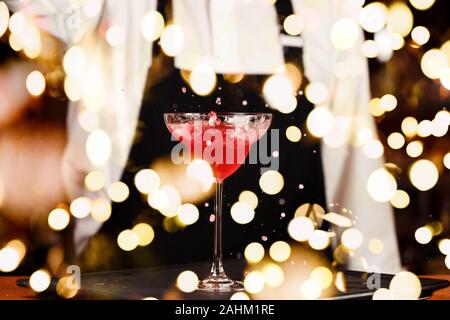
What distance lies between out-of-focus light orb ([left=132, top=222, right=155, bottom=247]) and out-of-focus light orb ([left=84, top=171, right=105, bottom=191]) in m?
0.14

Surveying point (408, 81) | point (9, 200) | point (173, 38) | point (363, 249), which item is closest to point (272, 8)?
point (173, 38)

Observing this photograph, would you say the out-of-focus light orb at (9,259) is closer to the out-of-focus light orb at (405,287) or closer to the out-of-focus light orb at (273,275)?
the out-of-focus light orb at (273,275)

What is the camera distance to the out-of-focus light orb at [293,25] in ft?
6.84

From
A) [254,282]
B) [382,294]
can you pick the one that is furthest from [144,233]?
[382,294]

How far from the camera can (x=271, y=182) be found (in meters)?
2.12

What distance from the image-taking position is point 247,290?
4.47ft

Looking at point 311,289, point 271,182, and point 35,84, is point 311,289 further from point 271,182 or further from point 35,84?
point 35,84

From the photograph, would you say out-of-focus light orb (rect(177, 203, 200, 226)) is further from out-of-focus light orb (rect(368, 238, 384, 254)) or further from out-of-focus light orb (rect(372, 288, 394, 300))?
out-of-focus light orb (rect(372, 288, 394, 300))

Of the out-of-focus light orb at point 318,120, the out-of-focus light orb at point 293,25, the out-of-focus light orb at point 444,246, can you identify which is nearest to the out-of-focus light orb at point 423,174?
the out-of-focus light orb at point 444,246

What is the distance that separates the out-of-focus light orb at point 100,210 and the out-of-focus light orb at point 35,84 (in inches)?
11.7

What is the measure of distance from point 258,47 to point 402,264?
68 cm

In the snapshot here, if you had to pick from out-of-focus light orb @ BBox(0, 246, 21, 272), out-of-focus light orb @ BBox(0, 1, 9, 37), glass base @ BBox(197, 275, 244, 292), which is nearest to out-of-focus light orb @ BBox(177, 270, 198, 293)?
glass base @ BBox(197, 275, 244, 292)

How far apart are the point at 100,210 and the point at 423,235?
Answer: 837mm

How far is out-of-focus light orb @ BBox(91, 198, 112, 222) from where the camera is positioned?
1966 millimetres
